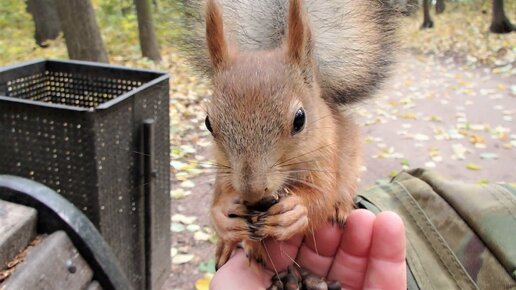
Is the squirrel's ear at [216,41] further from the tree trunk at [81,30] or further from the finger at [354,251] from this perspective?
the tree trunk at [81,30]

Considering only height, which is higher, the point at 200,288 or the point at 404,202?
the point at 404,202

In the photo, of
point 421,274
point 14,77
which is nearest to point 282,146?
point 421,274

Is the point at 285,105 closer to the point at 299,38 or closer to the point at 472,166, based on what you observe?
the point at 299,38

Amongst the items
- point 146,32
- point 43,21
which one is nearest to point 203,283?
point 146,32

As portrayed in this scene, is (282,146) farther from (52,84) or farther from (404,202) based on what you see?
(52,84)

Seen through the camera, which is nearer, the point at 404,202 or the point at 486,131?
the point at 404,202

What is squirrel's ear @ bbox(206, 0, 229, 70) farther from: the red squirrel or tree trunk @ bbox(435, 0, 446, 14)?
tree trunk @ bbox(435, 0, 446, 14)

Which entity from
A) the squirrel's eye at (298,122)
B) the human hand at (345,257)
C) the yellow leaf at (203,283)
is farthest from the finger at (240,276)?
the yellow leaf at (203,283)
